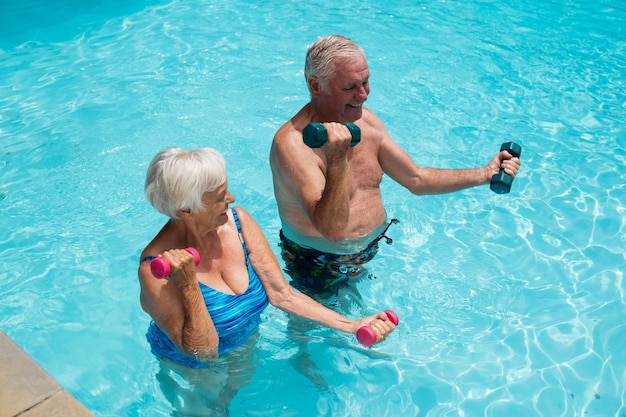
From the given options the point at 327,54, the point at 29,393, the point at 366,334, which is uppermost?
the point at 327,54

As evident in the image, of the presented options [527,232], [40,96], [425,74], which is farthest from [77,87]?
[527,232]

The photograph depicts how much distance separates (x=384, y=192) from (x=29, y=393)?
329 cm

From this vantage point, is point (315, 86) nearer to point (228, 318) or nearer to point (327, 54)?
point (327, 54)

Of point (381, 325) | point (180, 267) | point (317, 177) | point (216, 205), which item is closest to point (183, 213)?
point (216, 205)

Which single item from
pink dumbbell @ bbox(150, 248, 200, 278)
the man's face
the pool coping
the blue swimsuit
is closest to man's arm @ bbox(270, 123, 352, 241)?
the man's face

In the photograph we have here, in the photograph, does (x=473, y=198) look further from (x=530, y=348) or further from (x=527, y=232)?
(x=530, y=348)

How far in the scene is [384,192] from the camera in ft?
17.7

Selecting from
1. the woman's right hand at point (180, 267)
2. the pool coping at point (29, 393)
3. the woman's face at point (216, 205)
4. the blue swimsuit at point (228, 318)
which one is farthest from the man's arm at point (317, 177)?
the pool coping at point (29, 393)

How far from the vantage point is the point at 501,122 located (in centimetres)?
621

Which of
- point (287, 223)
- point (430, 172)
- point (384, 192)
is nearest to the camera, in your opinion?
point (287, 223)

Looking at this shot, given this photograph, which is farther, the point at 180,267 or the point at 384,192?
the point at 384,192

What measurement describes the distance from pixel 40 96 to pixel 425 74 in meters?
3.85

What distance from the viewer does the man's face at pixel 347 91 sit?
321 centimetres

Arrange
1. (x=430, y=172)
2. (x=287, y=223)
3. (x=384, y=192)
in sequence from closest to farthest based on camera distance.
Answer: (x=287, y=223), (x=430, y=172), (x=384, y=192)
